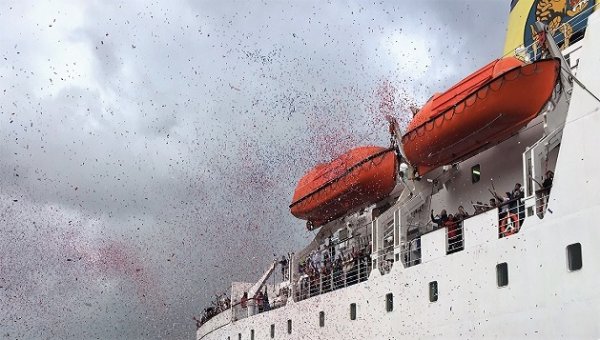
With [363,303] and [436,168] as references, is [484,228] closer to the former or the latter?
[436,168]

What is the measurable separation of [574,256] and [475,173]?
18.6 ft

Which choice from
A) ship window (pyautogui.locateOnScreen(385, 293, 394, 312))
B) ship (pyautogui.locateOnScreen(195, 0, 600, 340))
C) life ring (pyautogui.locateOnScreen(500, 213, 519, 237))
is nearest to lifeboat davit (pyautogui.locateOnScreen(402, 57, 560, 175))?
ship (pyautogui.locateOnScreen(195, 0, 600, 340))

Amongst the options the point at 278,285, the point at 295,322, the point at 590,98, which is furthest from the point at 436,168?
the point at 278,285

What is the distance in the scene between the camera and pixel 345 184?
2122cm

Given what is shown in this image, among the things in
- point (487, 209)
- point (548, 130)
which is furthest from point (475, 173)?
point (548, 130)

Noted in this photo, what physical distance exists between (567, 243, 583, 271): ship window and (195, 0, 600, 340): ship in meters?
0.02

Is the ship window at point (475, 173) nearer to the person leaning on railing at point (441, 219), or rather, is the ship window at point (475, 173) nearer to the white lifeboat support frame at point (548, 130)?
the person leaning on railing at point (441, 219)

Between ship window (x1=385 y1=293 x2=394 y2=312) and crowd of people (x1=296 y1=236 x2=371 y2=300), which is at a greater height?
crowd of people (x1=296 y1=236 x2=371 y2=300)

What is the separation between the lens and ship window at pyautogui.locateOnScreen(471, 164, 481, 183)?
18234mm

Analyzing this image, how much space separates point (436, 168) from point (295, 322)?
7.40 metres

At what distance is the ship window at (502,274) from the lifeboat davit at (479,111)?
3.09 m

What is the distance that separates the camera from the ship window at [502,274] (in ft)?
47.1

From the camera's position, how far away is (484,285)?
14797 millimetres

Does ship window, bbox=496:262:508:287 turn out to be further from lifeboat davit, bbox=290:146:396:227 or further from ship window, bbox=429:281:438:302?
lifeboat davit, bbox=290:146:396:227
